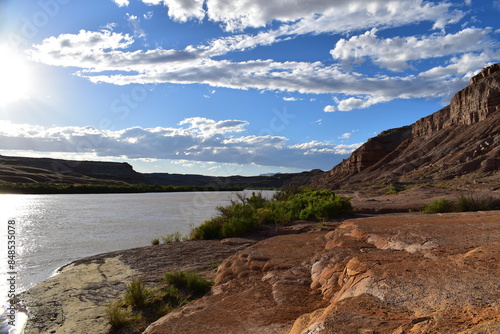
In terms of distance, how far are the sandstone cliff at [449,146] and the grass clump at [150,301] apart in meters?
34.5

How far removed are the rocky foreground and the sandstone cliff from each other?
32.7 meters

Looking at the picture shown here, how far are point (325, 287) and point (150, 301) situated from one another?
360cm

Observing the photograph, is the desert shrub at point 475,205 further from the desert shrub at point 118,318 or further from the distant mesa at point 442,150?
the distant mesa at point 442,150

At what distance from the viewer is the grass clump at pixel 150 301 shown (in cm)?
679

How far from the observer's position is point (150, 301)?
7.67 m

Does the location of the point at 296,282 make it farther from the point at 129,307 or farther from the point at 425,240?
the point at 129,307

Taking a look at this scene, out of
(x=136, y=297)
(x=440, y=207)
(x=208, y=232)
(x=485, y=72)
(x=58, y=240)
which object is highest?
(x=485, y=72)

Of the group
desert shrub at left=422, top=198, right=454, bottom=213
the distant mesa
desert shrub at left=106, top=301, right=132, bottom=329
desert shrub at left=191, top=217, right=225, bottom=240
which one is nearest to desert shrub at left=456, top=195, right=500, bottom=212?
desert shrub at left=422, top=198, right=454, bottom=213

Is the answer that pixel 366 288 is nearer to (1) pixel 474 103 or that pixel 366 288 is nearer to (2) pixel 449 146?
(2) pixel 449 146

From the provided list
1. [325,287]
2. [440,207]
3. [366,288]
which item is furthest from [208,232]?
[366,288]

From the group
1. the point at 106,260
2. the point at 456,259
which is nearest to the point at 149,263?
the point at 106,260

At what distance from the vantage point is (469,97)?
189ft

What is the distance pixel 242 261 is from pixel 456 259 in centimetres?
470

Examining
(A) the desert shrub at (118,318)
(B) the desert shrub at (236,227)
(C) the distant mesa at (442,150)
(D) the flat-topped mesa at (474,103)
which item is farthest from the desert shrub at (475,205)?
(D) the flat-topped mesa at (474,103)
